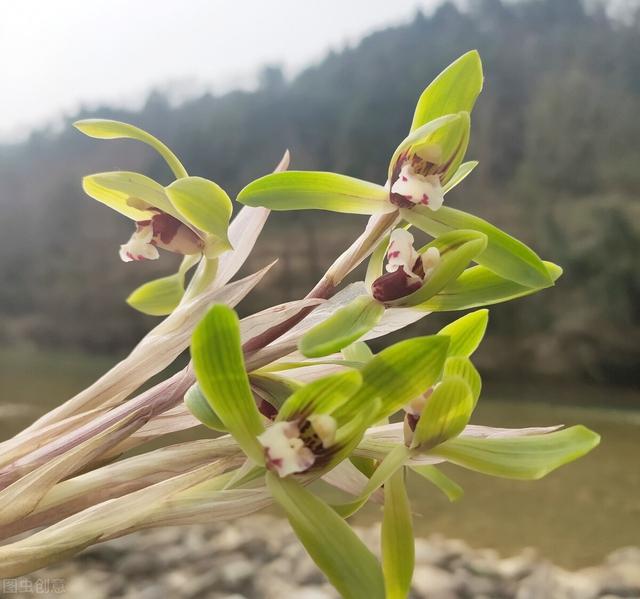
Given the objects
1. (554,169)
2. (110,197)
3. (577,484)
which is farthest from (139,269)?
(110,197)

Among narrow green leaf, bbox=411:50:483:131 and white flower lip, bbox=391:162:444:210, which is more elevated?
narrow green leaf, bbox=411:50:483:131

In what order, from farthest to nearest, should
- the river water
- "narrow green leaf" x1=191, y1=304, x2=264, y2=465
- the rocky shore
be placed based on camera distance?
the river water < the rocky shore < "narrow green leaf" x1=191, y1=304, x2=264, y2=465

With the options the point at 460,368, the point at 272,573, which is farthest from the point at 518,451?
the point at 272,573

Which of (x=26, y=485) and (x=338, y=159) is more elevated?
(x=26, y=485)

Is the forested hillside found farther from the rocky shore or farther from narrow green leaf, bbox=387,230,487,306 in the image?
narrow green leaf, bbox=387,230,487,306

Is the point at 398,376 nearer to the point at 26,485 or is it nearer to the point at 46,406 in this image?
the point at 26,485

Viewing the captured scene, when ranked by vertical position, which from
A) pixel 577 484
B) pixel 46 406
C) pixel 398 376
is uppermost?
pixel 398 376

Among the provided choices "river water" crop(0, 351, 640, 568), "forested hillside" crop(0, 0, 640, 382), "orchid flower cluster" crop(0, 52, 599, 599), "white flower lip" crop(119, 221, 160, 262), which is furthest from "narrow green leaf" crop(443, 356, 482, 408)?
"forested hillside" crop(0, 0, 640, 382)
